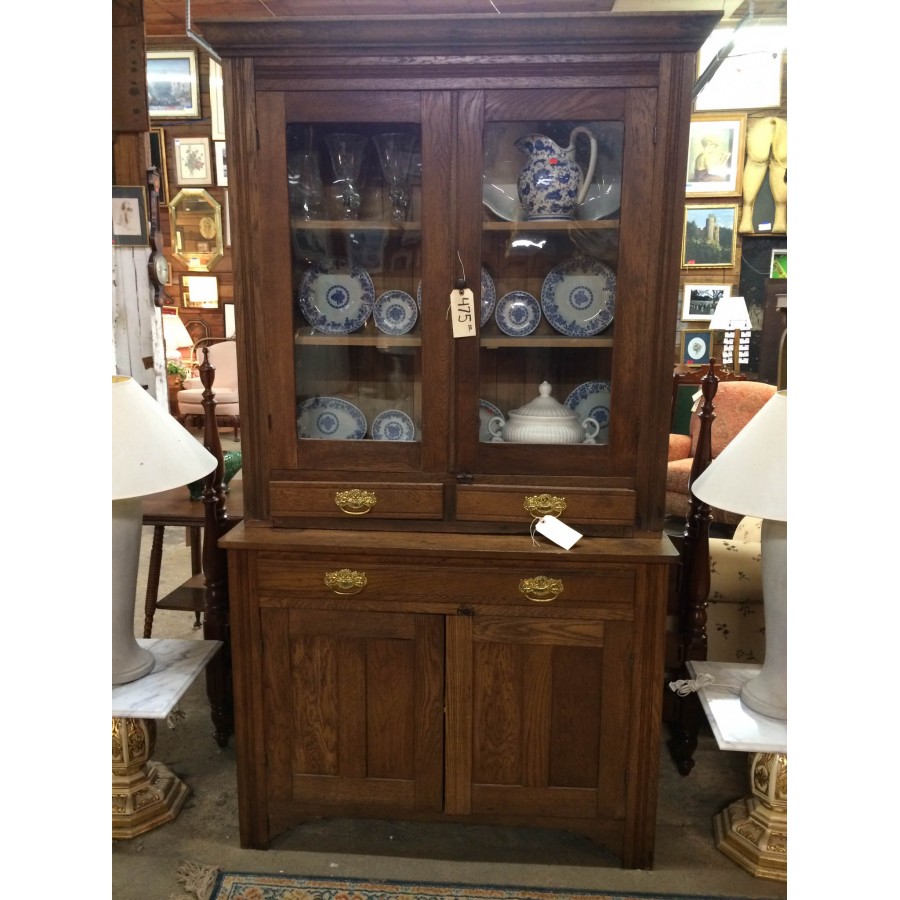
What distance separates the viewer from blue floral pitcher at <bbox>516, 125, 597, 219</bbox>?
149cm

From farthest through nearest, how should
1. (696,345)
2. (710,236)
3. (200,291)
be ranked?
(200,291) → (696,345) → (710,236)

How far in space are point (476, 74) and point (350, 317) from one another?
0.56 metres

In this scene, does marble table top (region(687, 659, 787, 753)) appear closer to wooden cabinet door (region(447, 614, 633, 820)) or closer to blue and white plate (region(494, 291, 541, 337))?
wooden cabinet door (region(447, 614, 633, 820))

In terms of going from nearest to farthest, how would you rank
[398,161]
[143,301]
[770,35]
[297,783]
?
1. [398,161]
2. [297,783]
3. [143,301]
4. [770,35]

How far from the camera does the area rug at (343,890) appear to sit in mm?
1562

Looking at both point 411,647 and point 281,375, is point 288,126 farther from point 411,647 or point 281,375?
point 411,647

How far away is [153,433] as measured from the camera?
147 cm

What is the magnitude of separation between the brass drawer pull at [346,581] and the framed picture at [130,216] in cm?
152

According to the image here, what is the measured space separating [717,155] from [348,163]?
4.52m

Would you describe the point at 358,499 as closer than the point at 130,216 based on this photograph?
Yes

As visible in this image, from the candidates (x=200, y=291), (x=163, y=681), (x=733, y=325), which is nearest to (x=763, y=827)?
(x=163, y=681)

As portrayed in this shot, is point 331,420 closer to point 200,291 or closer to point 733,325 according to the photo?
point 733,325

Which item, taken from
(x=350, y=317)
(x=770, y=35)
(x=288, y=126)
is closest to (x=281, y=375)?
(x=350, y=317)

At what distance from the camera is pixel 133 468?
4.68 feet
